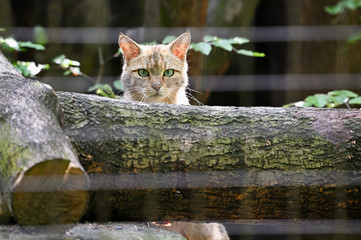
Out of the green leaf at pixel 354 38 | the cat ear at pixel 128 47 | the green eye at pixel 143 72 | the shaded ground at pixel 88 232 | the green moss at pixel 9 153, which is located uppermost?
the green leaf at pixel 354 38

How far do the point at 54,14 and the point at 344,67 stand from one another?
9.55 feet

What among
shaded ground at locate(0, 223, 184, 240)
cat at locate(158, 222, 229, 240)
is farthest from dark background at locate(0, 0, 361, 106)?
shaded ground at locate(0, 223, 184, 240)

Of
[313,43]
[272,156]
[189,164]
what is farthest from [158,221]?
[313,43]

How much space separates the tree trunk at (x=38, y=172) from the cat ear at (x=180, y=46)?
5.24 feet

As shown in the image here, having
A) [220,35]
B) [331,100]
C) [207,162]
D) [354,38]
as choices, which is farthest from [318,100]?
[220,35]

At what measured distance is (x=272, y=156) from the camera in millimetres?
1668

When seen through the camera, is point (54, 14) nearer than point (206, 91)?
No

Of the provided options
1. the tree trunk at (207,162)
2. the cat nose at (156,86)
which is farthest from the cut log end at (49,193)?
the cat nose at (156,86)

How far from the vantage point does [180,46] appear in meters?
2.90

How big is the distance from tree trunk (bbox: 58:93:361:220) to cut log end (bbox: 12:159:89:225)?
0.35 meters

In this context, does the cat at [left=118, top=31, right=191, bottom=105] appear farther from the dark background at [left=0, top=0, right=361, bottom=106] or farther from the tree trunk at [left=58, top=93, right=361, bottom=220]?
the tree trunk at [left=58, top=93, right=361, bottom=220]

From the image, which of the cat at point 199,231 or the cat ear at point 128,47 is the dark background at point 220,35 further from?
the cat at point 199,231

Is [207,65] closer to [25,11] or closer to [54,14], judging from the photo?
[54,14]

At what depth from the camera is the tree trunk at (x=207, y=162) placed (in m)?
1.61
